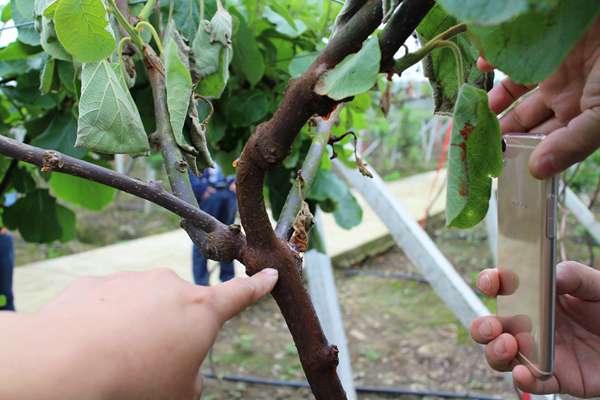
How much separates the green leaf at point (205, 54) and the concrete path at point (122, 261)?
8.63ft

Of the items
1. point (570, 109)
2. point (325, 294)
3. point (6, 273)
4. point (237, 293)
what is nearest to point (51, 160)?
point (237, 293)

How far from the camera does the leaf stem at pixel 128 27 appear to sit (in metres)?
0.52

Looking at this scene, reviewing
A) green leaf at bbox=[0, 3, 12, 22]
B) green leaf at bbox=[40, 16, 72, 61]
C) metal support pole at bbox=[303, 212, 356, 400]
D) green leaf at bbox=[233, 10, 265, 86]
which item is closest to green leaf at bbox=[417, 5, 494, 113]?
green leaf at bbox=[40, 16, 72, 61]

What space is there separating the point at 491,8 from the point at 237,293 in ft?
0.71

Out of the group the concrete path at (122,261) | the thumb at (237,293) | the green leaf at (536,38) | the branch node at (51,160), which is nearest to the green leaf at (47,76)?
the branch node at (51,160)

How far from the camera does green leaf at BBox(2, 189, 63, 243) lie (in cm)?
103

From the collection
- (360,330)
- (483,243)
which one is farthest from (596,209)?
(360,330)

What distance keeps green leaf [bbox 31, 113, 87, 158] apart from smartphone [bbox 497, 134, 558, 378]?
0.53 m

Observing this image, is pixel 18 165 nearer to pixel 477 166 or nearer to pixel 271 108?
pixel 271 108

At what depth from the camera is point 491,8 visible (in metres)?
0.27

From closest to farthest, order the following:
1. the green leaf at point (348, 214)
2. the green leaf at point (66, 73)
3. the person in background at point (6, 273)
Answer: the green leaf at point (66, 73), the green leaf at point (348, 214), the person in background at point (6, 273)

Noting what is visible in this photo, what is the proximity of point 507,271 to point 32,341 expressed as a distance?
1.36 feet

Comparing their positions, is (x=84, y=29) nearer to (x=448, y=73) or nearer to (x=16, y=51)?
(x=448, y=73)

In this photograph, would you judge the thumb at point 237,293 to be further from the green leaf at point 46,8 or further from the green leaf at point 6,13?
the green leaf at point 6,13
